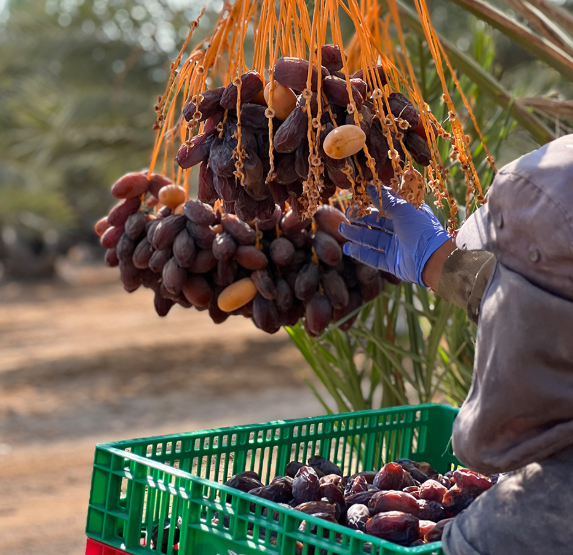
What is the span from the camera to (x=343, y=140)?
3.62 feet

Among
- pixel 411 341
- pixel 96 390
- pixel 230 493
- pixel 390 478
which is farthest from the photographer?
pixel 96 390

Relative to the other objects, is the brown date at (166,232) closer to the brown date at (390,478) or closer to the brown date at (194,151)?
the brown date at (194,151)

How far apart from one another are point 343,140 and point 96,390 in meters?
5.15

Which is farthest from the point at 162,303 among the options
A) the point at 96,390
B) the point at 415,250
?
the point at 96,390

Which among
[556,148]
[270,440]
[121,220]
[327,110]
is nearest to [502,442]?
[556,148]

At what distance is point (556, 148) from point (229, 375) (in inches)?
229

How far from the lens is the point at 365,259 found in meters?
1.46

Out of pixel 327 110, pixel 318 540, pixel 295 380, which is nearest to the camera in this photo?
pixel 318 540

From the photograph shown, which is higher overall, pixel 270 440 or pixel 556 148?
pixel 556 148

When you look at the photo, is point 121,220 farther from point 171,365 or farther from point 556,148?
point 171,365

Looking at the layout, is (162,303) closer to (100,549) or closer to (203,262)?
(203,262)

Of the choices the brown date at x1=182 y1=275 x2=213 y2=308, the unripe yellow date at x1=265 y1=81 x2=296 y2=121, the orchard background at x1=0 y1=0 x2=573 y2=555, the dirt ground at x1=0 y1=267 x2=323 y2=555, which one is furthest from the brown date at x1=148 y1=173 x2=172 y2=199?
the dirt ground at x1=0 y1=267 x2=323 y2=555

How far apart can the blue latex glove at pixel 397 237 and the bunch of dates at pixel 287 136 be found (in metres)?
0.13

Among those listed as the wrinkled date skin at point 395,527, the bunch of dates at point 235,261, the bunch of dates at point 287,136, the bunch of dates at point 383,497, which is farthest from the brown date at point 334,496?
the bunch of dates at point 287,136
